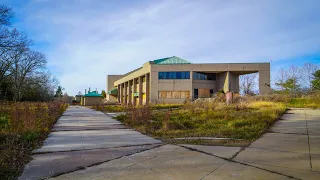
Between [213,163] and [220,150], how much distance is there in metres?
1.20

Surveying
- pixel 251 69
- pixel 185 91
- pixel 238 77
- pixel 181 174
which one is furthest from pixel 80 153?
pixel 238 77

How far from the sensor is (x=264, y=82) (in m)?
44.8

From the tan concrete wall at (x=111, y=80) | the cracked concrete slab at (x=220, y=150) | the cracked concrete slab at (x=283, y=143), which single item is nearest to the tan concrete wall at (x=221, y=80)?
the cracked concrete slab at (x=283, y=143)

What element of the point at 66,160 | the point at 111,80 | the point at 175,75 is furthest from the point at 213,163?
the point at 111,80

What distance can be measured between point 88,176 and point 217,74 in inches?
1938

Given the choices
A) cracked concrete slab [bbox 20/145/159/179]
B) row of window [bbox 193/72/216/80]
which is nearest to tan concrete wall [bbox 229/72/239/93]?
row of window [bbox 193/72/216/80]

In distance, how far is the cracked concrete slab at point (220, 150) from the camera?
5.17 meters

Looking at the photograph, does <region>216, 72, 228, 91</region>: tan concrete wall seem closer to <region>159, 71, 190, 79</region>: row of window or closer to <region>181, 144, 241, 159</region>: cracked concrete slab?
<region>159, 71, 190, 79</region>: row of window

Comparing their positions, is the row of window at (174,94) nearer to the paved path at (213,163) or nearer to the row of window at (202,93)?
the row of window at (202,93)

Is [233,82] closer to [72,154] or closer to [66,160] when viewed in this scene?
[72,154]

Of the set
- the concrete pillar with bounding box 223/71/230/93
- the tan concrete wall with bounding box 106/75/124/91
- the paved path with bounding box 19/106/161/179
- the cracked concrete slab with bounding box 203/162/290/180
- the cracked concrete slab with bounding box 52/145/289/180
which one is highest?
the tan concrete wall with bounding box 106/75/124/91

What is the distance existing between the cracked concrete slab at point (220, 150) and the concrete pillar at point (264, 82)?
140ft

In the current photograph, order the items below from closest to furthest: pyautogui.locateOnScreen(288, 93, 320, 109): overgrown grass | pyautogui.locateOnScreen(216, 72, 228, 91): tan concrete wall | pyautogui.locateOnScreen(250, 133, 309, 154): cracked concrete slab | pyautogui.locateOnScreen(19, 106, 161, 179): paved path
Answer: pyautogui.locateOnScreen(19, 106, 161, 179): paved path
pyautogui.locateOnScreen(250, 133, 309, 154): cracked concrete slab
pyautogui.locateOnScreen(288, 93, 320, 109): overgrown grass
pyautogui.locateOnScreen(216, 72, 228, 91): tan concrete wall

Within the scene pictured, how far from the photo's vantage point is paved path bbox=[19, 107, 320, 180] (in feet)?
12.5
